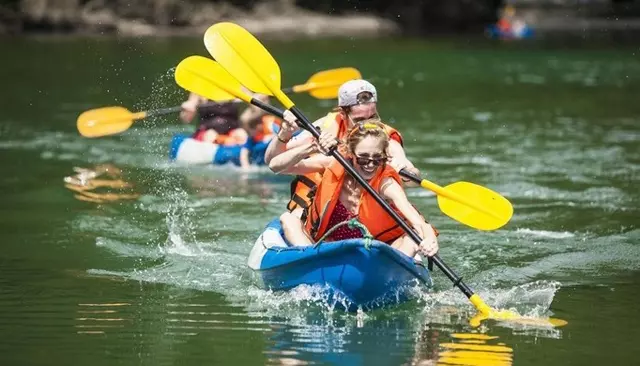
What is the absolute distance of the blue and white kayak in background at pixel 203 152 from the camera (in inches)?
492

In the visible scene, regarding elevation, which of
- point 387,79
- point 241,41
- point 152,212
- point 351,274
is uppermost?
point 387,79

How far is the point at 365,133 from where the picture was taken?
21.7ft

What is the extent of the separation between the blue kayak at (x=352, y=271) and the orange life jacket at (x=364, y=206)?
10.9 inches

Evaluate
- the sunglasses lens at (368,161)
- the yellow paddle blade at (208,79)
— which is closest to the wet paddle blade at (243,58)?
the yellow paddle blade at (208,79)

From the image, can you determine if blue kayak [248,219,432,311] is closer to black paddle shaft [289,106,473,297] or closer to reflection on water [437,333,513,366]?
black paddle shaft [289,106,473,297]

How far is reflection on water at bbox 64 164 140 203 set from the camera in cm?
1073

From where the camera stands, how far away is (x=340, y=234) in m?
6.86

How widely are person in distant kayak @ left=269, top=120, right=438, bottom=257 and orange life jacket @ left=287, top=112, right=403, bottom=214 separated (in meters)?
0.30

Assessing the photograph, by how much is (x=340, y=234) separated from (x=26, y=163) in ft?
21.7

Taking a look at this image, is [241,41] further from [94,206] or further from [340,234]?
[94,206]

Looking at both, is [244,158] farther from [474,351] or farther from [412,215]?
[474,351]

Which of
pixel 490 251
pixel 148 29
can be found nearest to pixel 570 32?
pixel 148 29

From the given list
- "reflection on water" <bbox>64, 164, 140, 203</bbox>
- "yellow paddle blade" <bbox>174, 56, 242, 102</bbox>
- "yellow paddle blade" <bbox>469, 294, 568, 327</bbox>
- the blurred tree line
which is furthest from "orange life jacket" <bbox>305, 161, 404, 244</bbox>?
the blurred tree line

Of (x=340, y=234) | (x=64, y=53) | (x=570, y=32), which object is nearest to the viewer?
(x=340, y=234)
